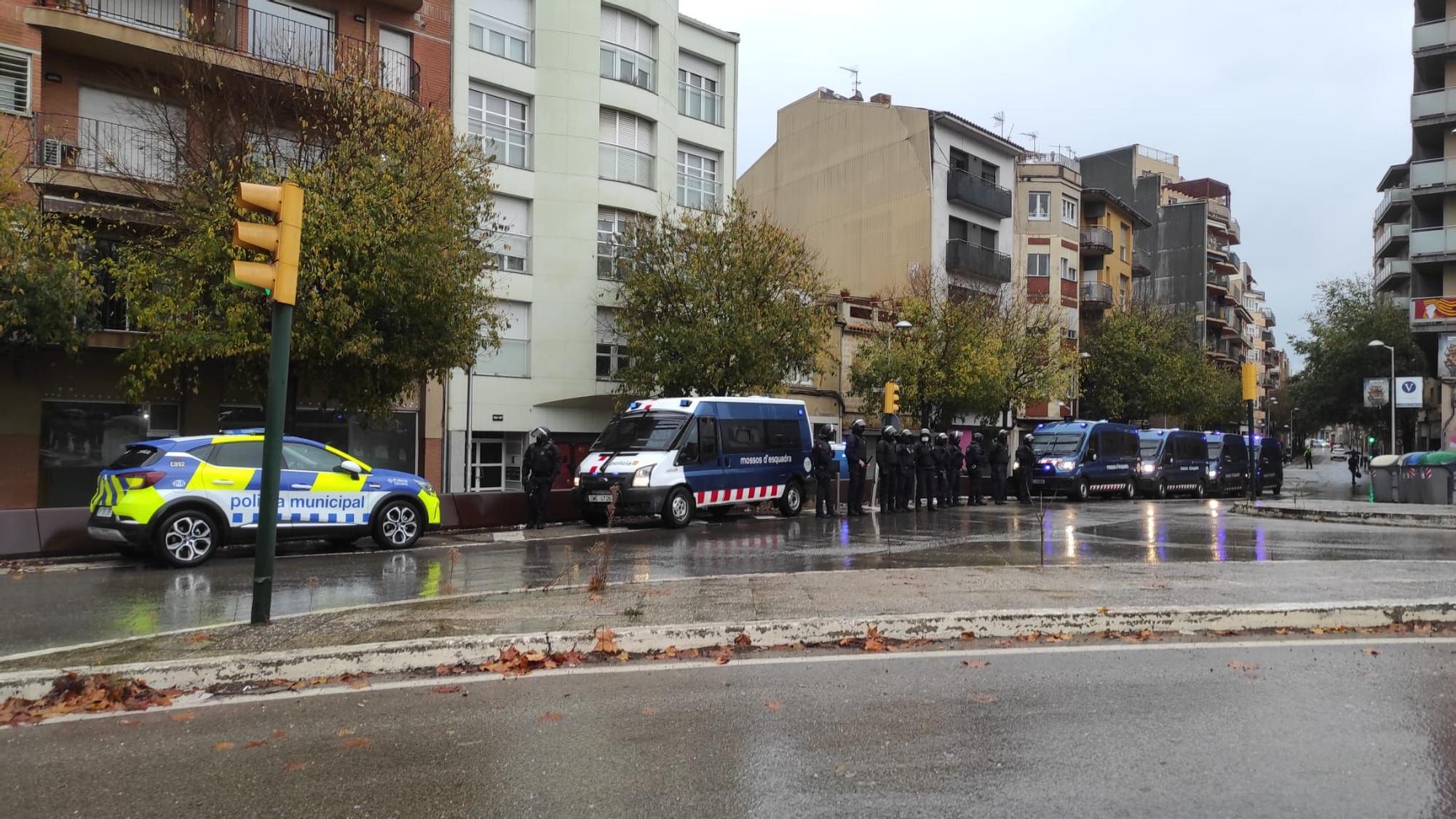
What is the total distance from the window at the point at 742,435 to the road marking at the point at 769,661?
12643mm

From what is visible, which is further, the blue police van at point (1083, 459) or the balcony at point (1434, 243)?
the balcony at point (1434, 243)

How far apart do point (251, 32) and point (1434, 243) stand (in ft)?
140

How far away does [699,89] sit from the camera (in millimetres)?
33062

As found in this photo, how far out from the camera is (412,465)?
25641 mm

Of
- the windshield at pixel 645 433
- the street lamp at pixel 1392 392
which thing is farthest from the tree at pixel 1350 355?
the windshield at pixel 645 433

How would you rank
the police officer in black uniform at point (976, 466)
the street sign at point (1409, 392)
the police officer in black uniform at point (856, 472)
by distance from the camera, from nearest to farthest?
1. the police officer in black uniform at point (856, 472)
2. the police officer in black uniform at point (976, 466)
3. the street sign at point (1409, 392)

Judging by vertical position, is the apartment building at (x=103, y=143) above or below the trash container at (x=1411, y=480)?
above

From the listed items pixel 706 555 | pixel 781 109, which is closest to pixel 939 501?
pixel 706 555

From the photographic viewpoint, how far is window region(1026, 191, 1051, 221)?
5025 centimetres

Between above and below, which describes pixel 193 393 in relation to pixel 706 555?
above

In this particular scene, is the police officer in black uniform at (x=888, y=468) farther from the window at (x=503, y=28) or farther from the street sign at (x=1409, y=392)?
the street sign at (x=1409, y=392)

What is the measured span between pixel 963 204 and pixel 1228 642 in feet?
129

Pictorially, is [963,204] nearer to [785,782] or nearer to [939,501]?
[939,501]

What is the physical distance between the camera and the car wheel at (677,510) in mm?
18250
